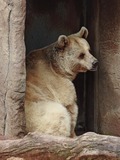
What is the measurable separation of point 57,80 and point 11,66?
2.84 feet

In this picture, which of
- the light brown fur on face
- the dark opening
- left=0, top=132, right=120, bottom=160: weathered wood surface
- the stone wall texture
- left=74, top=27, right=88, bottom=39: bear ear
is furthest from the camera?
the dark opening

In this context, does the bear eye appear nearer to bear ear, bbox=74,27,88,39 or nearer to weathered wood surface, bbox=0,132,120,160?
bear ear, bbox=74,27,88,39

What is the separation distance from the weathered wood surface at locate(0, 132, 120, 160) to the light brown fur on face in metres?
1.02

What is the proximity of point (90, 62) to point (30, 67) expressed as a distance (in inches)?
21.4

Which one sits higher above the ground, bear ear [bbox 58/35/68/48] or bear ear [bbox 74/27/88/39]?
bear ear [bbox 74/27/88/39]

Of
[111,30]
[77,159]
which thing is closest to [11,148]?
[77,159]

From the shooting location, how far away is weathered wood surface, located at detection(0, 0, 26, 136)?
4.23 m

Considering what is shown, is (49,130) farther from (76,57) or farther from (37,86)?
(76,57)

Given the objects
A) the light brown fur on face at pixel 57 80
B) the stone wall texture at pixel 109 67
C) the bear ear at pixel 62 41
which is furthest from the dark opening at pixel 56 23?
the bear ear at pixel 62 41

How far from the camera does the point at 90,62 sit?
4.98 m

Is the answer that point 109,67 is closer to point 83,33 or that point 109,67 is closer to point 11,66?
point 83,33

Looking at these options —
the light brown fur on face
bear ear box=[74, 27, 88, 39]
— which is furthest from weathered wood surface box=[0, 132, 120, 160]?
bear ear box=[74, 27, 88, 39]

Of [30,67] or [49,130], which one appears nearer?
[49,130]

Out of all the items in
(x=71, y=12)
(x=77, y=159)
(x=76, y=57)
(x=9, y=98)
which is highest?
(x=71, y=12)
